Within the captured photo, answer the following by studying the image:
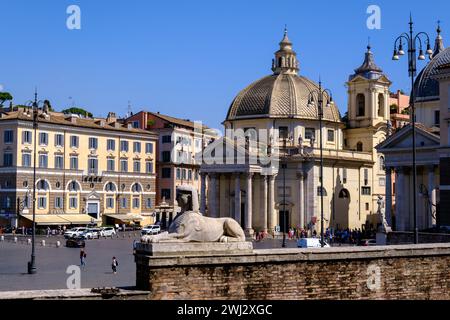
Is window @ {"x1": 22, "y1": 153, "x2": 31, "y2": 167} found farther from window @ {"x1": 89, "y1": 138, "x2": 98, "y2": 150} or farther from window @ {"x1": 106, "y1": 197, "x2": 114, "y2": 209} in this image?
window @ {"x1": 106, "y1": 197, "x2": 114, "y2": 209}

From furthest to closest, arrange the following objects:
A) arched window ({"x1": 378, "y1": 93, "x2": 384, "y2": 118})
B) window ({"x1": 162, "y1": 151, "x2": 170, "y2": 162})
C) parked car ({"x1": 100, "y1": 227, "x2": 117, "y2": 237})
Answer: window ({"x1": 162, "y1": 151, "x2": 170, "y2": 162}) < arched window ({"x1": 378, "y1": 93, "x2": 384, "y2": 118}) < parked car ({"x1": 100, "y1": 227, "x2": 117, "y2": 237})

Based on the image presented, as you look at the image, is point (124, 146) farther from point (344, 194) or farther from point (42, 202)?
point (344, 194)

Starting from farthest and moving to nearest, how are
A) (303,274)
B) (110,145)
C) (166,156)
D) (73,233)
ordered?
(166,156) < (110,145) < (73,233) < (303,274)

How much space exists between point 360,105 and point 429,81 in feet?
42.6

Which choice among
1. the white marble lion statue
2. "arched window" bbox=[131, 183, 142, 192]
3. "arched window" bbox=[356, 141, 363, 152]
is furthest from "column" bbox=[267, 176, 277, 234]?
the white marble lion statue

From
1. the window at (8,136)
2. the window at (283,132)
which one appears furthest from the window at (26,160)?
the window at (283,132)

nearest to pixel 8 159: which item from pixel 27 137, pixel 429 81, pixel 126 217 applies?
pixel 27 137

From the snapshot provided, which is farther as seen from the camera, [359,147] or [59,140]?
[359,147]

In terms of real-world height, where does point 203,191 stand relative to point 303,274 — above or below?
above

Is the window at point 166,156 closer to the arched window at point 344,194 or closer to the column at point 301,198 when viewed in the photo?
the column at point 301,198

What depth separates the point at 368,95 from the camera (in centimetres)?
7494

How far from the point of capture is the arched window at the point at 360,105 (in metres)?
76.2

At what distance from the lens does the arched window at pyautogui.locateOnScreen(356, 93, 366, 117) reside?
3000 inches

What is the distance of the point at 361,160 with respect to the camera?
2958 inches
